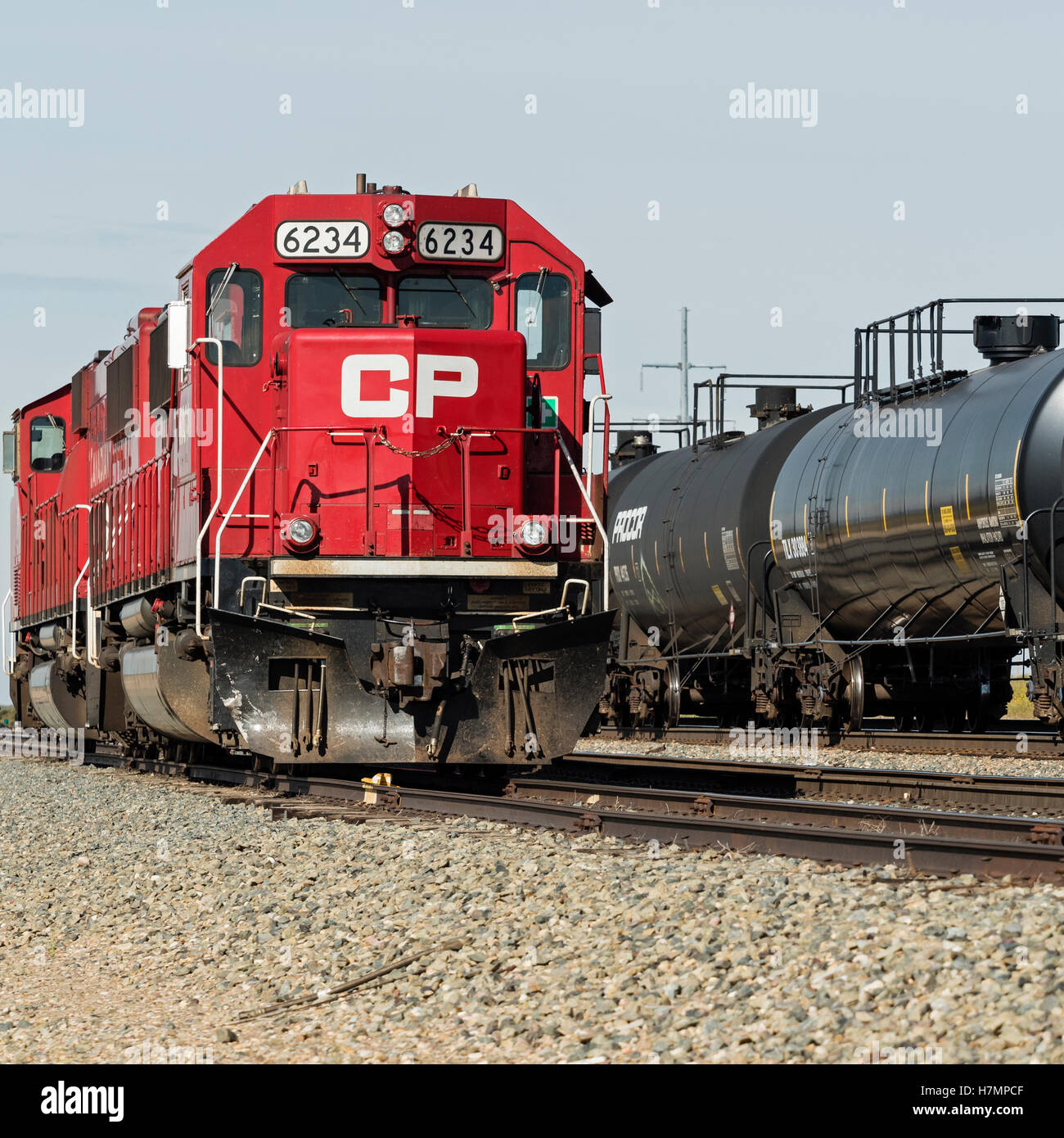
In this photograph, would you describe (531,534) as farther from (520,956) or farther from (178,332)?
(520,956)

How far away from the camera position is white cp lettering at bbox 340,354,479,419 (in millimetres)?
10812

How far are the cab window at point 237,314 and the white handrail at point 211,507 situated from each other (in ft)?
0.36

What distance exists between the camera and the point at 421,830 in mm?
9297

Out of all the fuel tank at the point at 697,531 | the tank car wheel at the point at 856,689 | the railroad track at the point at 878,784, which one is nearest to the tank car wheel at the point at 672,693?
the fuel tank at the point at 697,531

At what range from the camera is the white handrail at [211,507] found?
34.8ft

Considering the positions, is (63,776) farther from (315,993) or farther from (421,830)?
(315,993)

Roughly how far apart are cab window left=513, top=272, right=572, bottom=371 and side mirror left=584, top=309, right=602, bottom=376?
4.9 inches

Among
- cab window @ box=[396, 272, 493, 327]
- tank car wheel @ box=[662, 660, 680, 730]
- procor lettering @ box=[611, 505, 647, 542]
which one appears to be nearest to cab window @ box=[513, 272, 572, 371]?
cab window @ box=[396, 272, 493, 327]

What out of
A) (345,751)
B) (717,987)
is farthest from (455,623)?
(717,987)

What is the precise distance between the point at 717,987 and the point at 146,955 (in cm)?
316

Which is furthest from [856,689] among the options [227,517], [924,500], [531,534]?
[227,517]

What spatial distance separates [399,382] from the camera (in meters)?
10.8

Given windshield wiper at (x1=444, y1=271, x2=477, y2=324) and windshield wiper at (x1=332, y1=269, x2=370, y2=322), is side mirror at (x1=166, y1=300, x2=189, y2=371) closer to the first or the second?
windshield wiper at (x1=332, y1=269, x2=370, y2=322)

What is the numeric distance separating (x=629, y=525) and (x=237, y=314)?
12.6 metres
